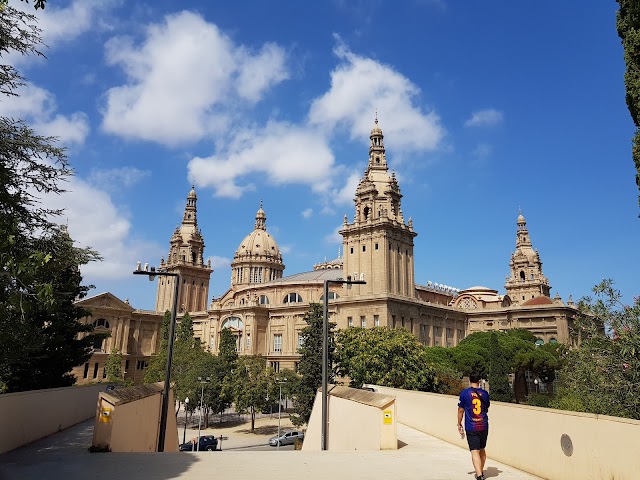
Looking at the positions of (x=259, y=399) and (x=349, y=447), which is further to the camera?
(x=259, y=399)

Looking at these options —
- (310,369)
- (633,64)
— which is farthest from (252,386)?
(633,64)

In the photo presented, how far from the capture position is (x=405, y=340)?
36.8m

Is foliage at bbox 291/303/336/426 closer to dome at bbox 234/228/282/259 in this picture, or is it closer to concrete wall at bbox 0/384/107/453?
concrete wall at bbox 0/384/107/453

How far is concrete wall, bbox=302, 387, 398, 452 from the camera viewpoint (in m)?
12.8

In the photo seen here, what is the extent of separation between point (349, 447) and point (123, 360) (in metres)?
79.1

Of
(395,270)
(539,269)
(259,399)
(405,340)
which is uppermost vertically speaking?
(539,269)

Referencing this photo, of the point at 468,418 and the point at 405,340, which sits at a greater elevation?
the point at 405,340

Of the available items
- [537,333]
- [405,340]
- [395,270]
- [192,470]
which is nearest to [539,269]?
[537,333]

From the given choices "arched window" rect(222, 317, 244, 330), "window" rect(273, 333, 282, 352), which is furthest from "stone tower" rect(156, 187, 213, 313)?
"window" rect(273, 333, 282, 352)

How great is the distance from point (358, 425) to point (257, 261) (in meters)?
89.6

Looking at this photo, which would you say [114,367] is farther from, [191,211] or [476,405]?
[476,405]

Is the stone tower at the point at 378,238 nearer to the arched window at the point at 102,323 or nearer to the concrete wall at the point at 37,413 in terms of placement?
the arched window at the point at 102,323

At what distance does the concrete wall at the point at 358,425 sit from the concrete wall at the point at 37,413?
24.1 feet

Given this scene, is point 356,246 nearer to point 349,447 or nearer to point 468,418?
point 349,447
